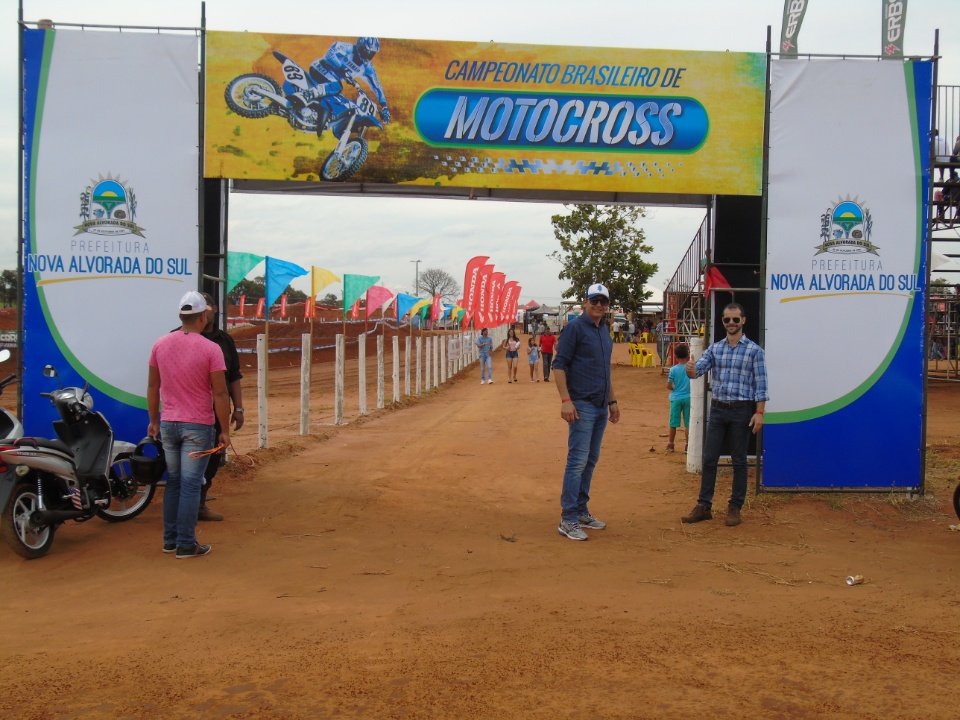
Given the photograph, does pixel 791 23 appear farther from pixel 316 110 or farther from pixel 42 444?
pixel 42 444

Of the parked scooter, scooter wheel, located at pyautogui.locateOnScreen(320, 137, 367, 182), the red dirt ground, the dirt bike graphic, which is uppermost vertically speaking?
the dirt bike graphic

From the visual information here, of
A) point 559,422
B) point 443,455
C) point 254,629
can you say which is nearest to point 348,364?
point 559,422

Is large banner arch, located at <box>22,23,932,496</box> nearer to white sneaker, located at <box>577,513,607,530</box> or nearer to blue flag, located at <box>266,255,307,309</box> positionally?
white sneaker, located at <box>577,513,607,530</box>

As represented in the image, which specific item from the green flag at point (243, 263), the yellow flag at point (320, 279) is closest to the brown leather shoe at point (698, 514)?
the green flag at point (243, 263)

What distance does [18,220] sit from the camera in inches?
298

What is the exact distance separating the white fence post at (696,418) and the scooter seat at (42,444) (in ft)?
20.3

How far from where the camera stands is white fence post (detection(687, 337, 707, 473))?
9.35m

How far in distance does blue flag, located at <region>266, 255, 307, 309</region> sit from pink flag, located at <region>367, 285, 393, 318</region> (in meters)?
8.32

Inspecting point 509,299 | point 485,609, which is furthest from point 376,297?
point 509,299

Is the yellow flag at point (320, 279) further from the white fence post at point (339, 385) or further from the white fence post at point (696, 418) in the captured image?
the white fence post at point (696, 418)

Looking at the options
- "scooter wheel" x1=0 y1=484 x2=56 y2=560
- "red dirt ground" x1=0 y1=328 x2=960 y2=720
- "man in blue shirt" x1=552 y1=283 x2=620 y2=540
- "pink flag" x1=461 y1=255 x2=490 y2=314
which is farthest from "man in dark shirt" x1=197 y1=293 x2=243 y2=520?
"pink flag" x1=461 y1=255 x2=490 y2=314

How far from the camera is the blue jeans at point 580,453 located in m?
6.83

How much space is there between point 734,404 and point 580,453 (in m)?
1.43

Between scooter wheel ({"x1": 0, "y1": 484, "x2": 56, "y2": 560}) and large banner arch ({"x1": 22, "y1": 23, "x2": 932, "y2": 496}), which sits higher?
large banner arch ({"x1": 22, "y1": 23, "x2": 932, "y2": 496})
